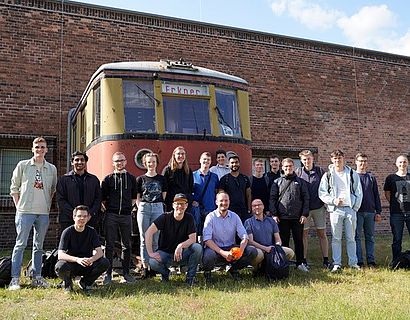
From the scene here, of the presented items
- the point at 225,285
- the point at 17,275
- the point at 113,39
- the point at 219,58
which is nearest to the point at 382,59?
the point at 219,58

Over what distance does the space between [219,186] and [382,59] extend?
11555 mm

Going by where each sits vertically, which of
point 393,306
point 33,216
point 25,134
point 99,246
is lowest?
point 393,306

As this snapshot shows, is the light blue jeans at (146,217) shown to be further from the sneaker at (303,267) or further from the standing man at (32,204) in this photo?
the sneaker at (303,267)

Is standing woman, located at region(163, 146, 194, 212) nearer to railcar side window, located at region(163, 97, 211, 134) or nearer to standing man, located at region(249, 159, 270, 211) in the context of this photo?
railcar side window, located at region(163, 97, 211, 134)

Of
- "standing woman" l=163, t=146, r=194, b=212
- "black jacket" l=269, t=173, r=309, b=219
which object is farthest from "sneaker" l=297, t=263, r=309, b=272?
"standing woman" l=163, t=146, r=194, b=212

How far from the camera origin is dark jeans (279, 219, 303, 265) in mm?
6613

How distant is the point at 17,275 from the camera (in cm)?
554

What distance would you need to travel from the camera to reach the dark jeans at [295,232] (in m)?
6.61

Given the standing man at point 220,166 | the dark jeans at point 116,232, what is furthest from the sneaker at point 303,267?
the dark jeans at point 116,232

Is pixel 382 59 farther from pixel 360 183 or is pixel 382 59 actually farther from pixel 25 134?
pixel 25 134

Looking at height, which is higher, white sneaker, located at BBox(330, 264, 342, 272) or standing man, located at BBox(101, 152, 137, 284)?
standing man, located at BBox(101, 152, 137, 284)

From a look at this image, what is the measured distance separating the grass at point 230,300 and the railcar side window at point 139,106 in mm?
2093

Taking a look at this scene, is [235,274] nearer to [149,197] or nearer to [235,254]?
[235,254]

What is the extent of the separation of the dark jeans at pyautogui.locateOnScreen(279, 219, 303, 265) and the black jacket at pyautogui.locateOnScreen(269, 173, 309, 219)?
0.12m
